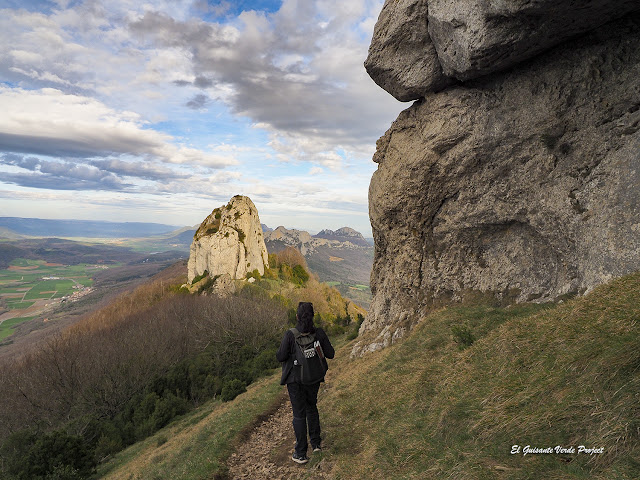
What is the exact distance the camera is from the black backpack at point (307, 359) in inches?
312

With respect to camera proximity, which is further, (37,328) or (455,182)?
(37,328)

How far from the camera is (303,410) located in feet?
26.9

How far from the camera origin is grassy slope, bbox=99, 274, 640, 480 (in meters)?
4.71

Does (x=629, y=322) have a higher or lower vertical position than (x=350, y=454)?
higher

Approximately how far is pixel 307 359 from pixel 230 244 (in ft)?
231

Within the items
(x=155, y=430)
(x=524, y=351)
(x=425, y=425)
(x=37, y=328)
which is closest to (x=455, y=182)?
(x=524, y=351)

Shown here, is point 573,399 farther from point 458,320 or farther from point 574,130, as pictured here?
point 574,130

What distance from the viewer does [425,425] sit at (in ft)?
25.5

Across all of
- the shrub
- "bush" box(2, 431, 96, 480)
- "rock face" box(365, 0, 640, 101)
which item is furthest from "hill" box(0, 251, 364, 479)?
"rock face" box(365, 0, 640, 101)

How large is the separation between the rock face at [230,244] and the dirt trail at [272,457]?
206ft

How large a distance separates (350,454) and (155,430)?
2855 cm

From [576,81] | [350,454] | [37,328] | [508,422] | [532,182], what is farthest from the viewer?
[37,328]

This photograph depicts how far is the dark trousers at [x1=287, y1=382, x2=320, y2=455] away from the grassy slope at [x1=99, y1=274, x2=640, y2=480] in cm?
74

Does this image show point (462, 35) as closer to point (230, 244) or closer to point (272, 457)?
point (272, 457)
